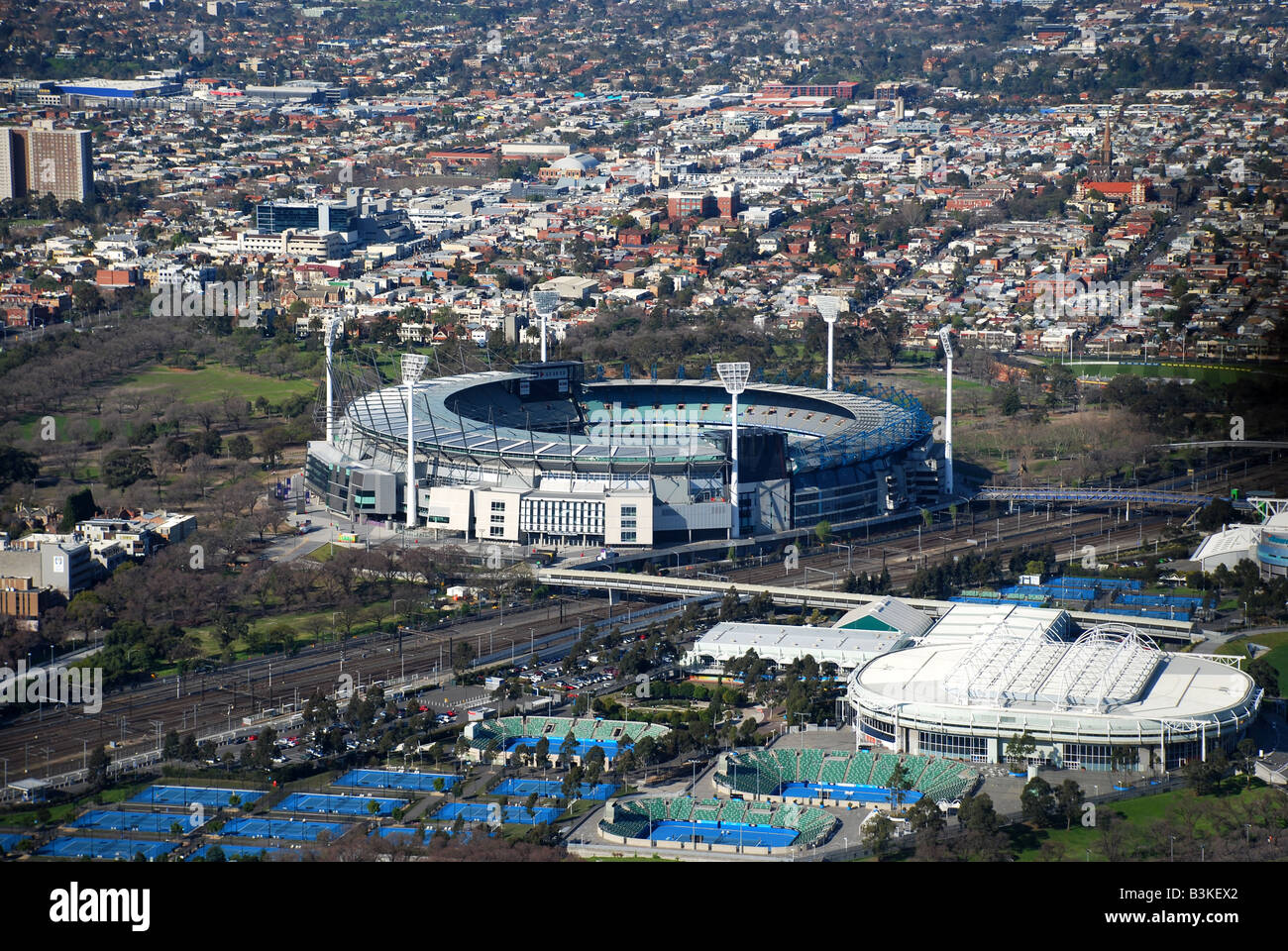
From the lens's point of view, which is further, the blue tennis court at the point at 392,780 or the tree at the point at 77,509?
the tree at the point at 77,509

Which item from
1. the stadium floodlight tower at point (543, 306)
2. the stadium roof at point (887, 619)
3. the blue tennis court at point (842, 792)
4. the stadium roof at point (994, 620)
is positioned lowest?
the blue tennis court at point (842, 792)

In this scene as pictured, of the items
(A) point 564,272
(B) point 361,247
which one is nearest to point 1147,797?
(A) point 564,272

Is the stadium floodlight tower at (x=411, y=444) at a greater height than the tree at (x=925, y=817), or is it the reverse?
the stadium floodlight tower at (x=411, y=444)

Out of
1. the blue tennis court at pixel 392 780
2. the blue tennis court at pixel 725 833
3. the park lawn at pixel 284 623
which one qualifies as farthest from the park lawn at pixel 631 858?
the park lawn at pixel 284 623

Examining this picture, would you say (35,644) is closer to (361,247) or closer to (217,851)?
(217,851)

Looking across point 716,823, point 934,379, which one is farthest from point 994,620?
point 934,379

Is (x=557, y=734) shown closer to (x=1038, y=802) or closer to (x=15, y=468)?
(x=1038, y=802)

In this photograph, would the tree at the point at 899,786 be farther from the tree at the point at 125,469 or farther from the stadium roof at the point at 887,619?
the tree at the point at 125,469
